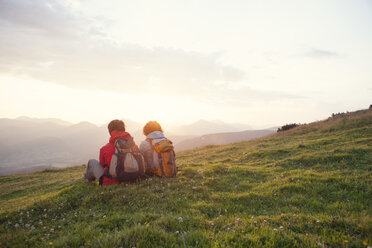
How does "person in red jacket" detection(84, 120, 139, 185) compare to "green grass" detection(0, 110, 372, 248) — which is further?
"person in red jacket" detection(84, 120, 139, 185)

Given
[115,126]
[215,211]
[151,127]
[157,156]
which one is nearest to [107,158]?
[115,126]

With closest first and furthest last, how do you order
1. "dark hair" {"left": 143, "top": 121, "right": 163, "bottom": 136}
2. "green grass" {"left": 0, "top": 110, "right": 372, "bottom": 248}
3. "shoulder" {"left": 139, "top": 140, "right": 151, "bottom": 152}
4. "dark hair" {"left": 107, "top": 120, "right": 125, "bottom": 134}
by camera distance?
"green grass" {"left": 0, "top": 110, "right": 372, "bottom": 248}
"dark hair" {"left": 107, "top": 120, "right": 125, "bottom": 134}
"shoulder" {"left": 139, "top": 140, "right": 151, "bottom": 152}
"dark hair" {"left": 143, "top": 121, "right": 163, "bottom": 136}

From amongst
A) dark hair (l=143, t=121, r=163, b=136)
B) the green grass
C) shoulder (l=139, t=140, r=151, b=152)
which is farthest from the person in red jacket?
dark hair (l=143, t=121, r=163, b=136)

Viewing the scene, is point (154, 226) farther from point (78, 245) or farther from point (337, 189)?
point (337, 189)

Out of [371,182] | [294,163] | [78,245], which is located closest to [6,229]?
[78,245]

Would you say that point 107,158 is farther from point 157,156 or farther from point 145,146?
point 157,156

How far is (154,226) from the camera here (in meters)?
4.93

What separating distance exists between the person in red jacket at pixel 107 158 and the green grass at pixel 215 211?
1.87 ft

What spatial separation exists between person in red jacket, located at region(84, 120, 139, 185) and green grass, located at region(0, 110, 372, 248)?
569 millimetres

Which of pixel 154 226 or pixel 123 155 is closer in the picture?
pixel 154 226

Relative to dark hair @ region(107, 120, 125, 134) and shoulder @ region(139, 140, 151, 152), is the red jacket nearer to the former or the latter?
dark hair @ region(107, 120, 125, 134)

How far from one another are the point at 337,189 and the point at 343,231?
4092mm

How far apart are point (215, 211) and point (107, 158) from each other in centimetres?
559

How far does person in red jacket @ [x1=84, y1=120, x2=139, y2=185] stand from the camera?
31.2 feet
